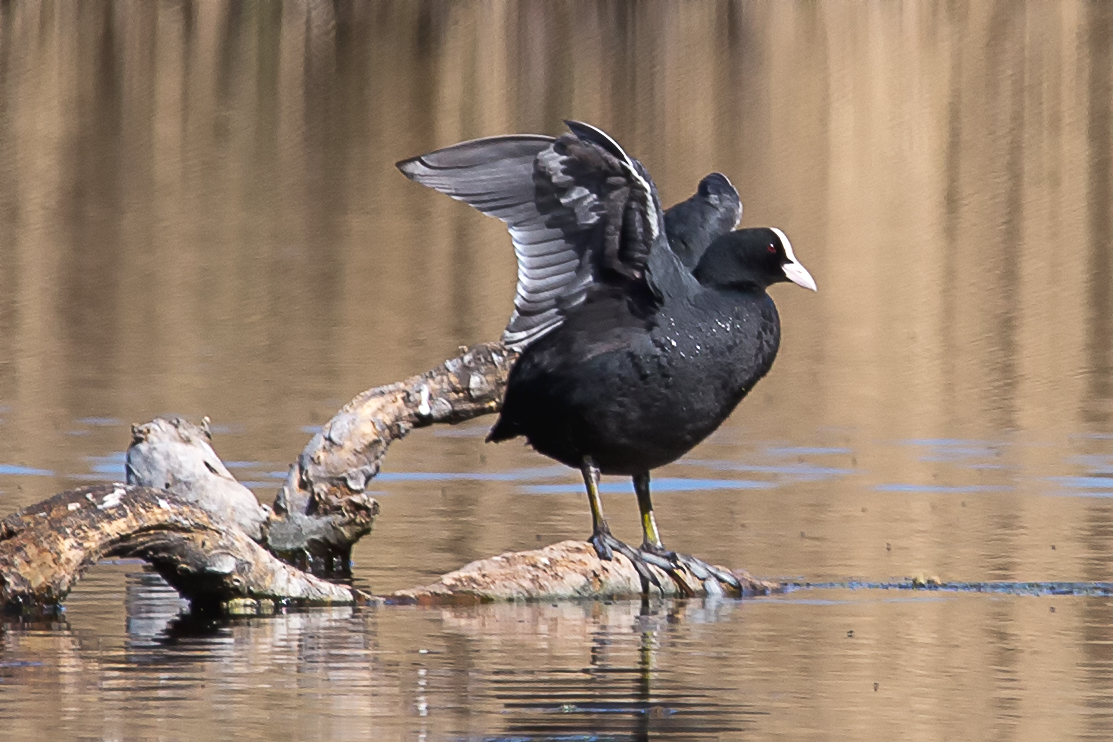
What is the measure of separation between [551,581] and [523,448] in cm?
480

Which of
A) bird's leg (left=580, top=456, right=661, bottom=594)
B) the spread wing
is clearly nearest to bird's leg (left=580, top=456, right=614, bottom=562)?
bird's leg (left=580, top=456, right=661, bottom=594)

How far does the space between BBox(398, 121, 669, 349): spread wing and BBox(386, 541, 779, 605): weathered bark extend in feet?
2.93

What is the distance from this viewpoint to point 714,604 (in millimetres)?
9977

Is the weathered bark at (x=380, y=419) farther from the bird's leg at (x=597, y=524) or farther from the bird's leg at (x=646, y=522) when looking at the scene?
the bird's leg at (x=597, y=524)

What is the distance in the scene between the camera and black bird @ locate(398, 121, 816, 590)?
32.1ft

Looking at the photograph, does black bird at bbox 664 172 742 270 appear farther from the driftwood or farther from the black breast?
the driftwood

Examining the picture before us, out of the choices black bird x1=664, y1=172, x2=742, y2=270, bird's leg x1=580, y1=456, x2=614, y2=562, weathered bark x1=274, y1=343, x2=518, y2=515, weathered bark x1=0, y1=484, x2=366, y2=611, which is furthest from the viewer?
weathered bark x1=274, y1=343, x2=518, y2=515

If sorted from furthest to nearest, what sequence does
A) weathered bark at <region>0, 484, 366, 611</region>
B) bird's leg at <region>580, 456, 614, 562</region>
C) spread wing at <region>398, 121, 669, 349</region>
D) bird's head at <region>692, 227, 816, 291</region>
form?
bird's leg at <region>580, 456, 614, 562</region> → bird's head at <region>692, 227, 816, 291</region> → spread wing at <region>398, 121, 669, 349</region> → weathered bark at <region>0, 484, 366, 611</region>

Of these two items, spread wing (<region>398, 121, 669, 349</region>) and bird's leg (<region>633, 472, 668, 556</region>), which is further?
bird's leg (<region>633, 472, 668, 556</region>)

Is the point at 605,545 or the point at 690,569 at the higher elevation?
the point at 605,545

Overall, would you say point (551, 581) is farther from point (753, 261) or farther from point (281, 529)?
point (281, 529)

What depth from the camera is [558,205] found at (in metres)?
9.96

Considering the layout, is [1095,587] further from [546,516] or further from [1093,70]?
[1093,70]

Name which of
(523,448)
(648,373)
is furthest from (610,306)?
(523,448)
